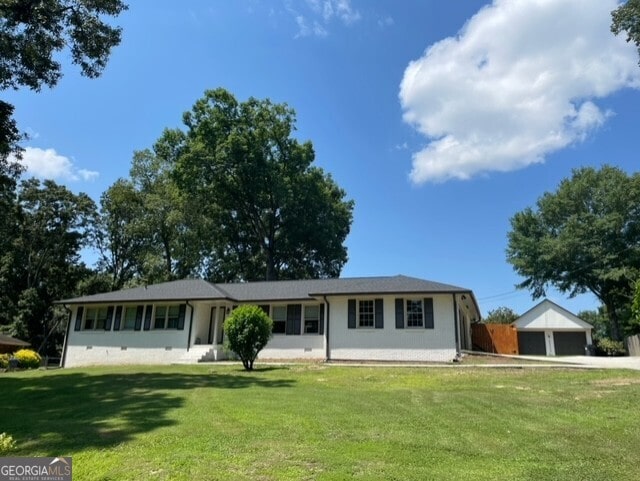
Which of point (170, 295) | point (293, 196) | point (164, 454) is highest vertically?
point (293, 196)

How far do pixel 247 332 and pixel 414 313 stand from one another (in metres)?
7.76

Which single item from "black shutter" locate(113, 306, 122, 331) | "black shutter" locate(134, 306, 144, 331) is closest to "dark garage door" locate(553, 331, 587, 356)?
"black shutter" locate(134, 306, 144, 331)

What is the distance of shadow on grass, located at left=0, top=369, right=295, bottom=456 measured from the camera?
6.14 metres

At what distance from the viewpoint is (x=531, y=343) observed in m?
29.5

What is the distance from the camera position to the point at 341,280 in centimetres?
2362

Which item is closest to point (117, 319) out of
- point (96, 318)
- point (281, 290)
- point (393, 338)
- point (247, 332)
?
point (96, 318)

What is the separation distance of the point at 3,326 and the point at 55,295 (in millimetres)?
4906

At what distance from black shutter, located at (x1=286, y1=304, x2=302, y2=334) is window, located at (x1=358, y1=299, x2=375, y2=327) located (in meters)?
3.27

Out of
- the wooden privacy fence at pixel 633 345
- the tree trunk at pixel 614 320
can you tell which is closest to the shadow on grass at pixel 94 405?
the wooden privacy fence at pixel 633 345

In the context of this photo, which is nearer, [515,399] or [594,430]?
[594,430]

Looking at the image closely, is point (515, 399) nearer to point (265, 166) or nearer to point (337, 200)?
point (265, 166)

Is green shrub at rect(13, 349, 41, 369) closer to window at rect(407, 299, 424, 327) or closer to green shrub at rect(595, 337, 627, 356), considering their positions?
window at rect(407, 299, 424, 327)

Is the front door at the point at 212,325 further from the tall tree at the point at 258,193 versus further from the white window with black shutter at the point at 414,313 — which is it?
the tall tree at the point at 258,193

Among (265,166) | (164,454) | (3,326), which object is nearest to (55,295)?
(3,326)
